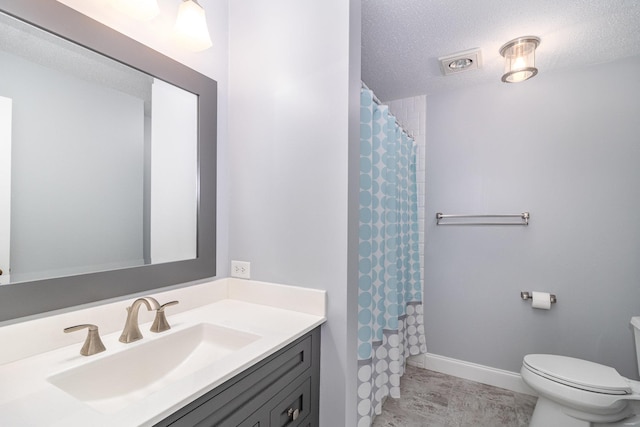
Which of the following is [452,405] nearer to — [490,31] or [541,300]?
[541,300]

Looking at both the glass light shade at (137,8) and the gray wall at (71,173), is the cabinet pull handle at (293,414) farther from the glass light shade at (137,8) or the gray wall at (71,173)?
the glass light shade at (137,8)

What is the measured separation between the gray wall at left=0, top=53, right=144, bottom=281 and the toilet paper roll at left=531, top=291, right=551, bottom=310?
2387 mm

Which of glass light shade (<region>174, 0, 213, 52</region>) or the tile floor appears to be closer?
glass light shade (<region>174, 0, 213, 52</region>)

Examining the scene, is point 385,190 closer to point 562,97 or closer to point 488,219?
point 488,219

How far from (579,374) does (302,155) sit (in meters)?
1.81

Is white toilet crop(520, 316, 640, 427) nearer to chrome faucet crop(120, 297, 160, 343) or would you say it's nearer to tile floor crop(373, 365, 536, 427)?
tile floor crop(373, 365, 536, 427)

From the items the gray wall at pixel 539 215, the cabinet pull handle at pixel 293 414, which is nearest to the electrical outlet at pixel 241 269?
the cabinet pull handle at pixel 293 414

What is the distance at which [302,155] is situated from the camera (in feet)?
4.11

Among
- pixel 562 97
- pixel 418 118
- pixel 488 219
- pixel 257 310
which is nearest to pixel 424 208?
pixel 488 219

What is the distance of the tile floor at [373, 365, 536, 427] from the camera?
1739mm

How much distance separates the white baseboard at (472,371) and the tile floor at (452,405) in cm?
4

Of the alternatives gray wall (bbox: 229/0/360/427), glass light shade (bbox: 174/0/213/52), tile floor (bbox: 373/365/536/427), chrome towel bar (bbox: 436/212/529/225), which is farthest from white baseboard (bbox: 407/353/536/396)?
glass light shade (bbox: 174/0/213/52)

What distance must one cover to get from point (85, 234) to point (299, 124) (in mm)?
905

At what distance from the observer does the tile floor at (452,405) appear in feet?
5.71
